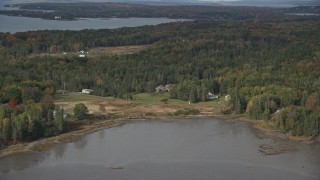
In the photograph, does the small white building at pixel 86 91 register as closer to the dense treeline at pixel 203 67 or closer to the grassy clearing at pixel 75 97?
the dense treeline at pixel 203 67

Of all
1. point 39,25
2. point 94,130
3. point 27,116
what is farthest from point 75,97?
point 39,25

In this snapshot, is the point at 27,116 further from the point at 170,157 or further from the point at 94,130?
the point at 170,157

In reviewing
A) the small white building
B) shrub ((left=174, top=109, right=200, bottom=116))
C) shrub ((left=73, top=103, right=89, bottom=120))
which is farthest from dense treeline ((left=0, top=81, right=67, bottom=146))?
shrub ((left=174, top=109, right=200, bottom=116))

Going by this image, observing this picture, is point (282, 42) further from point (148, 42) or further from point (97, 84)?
point (97, 84)

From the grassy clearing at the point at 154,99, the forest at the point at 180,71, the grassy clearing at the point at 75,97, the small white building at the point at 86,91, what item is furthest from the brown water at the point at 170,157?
the small white building at the point at 86,91

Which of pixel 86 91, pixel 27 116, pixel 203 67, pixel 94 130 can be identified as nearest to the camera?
pixel 27 116
